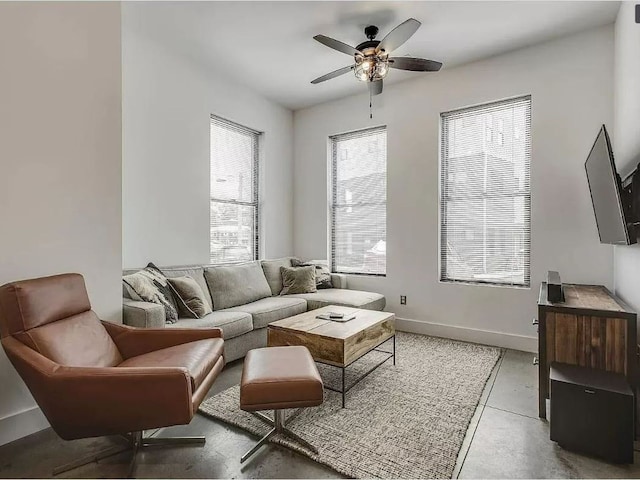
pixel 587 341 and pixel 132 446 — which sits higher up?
pixel 587 341

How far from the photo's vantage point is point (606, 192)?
2.27 metres

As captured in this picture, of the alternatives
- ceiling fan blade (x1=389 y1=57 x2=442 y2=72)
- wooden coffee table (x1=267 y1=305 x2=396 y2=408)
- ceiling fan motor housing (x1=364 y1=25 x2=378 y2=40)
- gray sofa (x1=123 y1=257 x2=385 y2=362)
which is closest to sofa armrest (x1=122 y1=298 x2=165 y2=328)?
gray sofa (x1=123 y1=257 x2=385 y2=362)

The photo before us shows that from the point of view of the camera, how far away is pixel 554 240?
3455 mm

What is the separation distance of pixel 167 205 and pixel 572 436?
146 inches

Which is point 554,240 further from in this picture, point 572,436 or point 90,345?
point 90,345

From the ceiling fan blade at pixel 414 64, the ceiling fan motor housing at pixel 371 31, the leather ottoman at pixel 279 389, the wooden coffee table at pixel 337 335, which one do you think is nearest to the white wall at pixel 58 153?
the wooden coffee table at pixel 337 335

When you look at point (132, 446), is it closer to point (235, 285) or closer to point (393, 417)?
point (393, 417)

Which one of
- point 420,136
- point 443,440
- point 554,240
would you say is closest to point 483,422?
point 443,440

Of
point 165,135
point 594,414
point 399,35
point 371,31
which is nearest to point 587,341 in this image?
point 594,414

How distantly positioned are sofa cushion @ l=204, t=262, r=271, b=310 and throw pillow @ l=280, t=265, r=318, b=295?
258 mm

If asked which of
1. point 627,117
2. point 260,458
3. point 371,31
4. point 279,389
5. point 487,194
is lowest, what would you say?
point 260,458

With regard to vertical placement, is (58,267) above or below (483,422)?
above

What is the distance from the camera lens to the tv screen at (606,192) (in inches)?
81.0

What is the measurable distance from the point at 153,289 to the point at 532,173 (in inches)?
149
